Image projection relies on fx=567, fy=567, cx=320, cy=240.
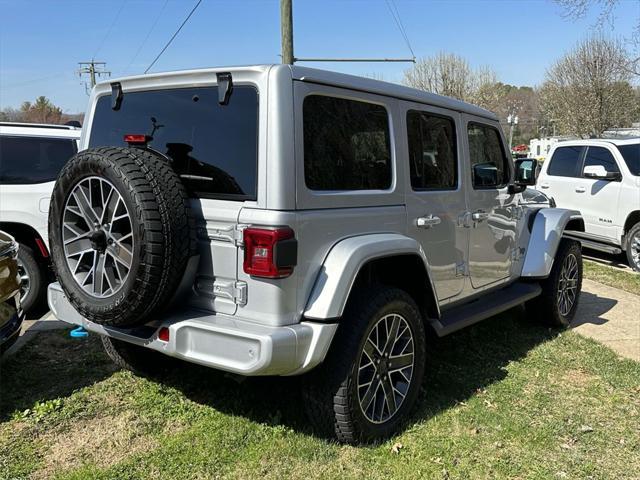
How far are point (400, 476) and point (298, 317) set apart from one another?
102 centimetres

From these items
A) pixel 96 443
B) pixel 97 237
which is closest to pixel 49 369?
pixel 96 443

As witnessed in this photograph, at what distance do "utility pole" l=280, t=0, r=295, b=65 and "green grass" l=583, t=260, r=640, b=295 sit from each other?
5998 millimetres

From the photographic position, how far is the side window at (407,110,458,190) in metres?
3.69

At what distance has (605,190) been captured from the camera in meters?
8.79

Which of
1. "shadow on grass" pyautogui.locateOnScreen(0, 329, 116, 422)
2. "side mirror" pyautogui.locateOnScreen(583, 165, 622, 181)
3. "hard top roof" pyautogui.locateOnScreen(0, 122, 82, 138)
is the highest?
"hard top roof" pyautogui.locateOnScreen(0, 122, 82, 138)

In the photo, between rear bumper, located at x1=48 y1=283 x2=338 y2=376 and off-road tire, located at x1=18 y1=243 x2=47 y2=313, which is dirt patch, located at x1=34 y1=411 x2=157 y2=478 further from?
off-road tire, located at x1=18 y1=243 x2=47 y2=313

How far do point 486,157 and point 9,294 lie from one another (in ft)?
12.2

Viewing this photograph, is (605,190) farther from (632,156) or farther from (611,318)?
(611,318)

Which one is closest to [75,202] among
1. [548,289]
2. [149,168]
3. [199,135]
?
[149,168]

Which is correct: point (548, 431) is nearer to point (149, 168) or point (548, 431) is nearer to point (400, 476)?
point (400, 476)

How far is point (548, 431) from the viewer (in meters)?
3.53

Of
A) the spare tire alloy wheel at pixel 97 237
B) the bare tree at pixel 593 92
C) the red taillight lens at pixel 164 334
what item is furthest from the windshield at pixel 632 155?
the bare tree at pixel 593 92

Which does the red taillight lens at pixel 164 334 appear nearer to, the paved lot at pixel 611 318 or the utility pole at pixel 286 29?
the paved lot at pixel 611 318

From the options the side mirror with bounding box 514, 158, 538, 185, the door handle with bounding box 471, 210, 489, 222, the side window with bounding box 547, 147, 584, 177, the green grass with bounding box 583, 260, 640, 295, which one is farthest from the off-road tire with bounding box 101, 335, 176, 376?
the side window with bounding box 547, 147, 584, 177
